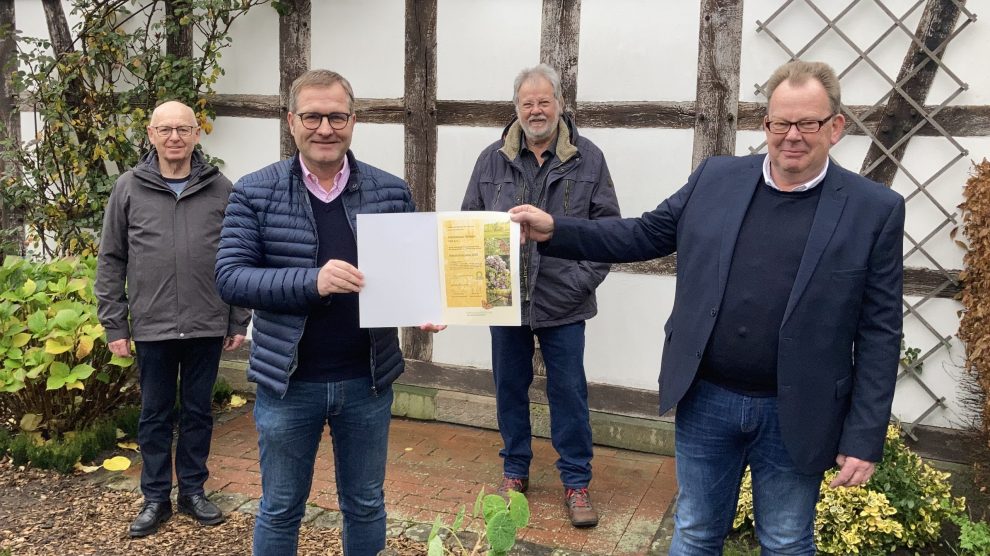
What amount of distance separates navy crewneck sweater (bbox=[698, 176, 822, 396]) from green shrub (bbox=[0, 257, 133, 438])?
3.31m

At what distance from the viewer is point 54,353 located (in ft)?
14.8

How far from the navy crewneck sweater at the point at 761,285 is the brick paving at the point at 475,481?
159cm

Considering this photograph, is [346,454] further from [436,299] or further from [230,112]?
[230,112]

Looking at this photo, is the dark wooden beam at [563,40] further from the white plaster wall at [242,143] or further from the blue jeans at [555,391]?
the white plaster wall at [242,143]

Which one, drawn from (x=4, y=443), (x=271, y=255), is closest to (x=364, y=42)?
(x=271, y=255)

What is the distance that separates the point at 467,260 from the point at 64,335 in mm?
2791

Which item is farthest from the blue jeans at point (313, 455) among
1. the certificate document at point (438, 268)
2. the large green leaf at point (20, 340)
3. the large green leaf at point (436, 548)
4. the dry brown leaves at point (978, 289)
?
the dry brown leaves at point (978, 289)

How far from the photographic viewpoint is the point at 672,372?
8.77ft

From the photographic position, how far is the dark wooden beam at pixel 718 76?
4531 millimetres

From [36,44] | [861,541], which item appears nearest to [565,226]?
[861,541]

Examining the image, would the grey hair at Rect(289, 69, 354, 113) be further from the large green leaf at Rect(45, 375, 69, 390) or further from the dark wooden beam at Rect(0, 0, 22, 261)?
the dark wooden beam at Rect(0, 0, 22, 261)

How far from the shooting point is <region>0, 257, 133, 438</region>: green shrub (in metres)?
4.56

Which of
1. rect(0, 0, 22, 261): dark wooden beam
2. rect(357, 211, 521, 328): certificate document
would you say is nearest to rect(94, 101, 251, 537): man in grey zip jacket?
rect(357, 211, 521, 328): certificate document

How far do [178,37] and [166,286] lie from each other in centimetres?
274
